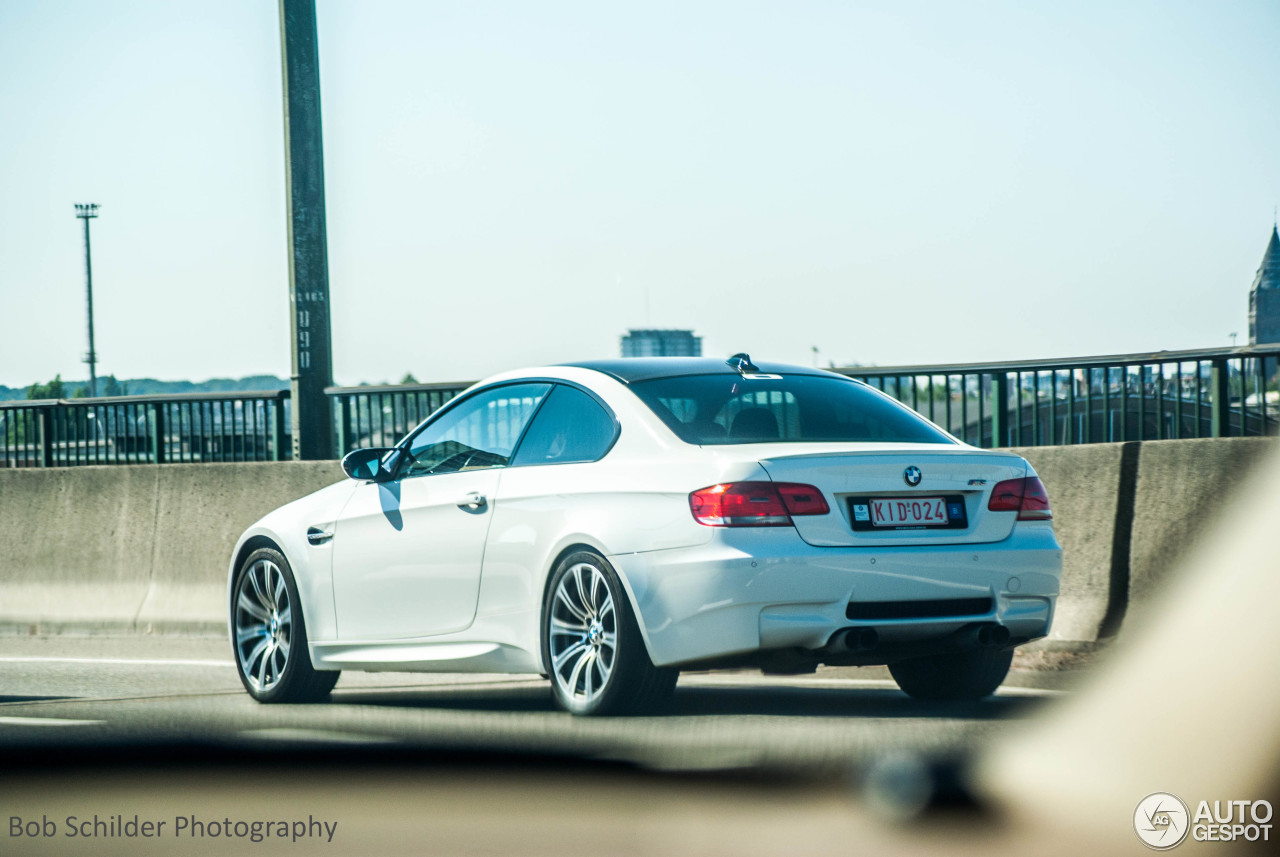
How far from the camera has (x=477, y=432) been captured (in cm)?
759

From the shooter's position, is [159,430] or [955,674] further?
[159,430]

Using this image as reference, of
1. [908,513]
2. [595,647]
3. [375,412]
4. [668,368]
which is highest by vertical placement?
[668,368]

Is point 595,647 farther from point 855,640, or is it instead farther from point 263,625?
point 263,625

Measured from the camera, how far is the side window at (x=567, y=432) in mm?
6977

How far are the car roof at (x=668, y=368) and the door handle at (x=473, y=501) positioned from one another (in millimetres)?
715

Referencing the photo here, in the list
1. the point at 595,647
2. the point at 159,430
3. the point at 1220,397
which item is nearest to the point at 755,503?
the point at 595,647

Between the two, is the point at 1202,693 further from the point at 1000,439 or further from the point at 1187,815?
the point at 1000,439

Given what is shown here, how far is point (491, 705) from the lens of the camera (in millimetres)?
7953

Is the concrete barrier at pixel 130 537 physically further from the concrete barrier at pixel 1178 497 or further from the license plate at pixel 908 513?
the license plate at pixel 908 513

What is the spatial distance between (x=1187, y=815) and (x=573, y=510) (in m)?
2.69

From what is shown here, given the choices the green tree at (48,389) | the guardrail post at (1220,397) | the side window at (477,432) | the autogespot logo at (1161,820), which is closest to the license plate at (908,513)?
the autogespot logo at (1161,820)

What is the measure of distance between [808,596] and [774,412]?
1.03 metres

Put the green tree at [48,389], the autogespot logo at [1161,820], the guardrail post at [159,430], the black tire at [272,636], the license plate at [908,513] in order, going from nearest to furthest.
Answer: the autogespot logo at [1161,820], the license plate at [908,513], the black tire at [272,636], the guardrail post at [159,430], the green tree at [48,389]

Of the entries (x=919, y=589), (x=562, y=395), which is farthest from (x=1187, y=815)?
(x=562, y=395)
